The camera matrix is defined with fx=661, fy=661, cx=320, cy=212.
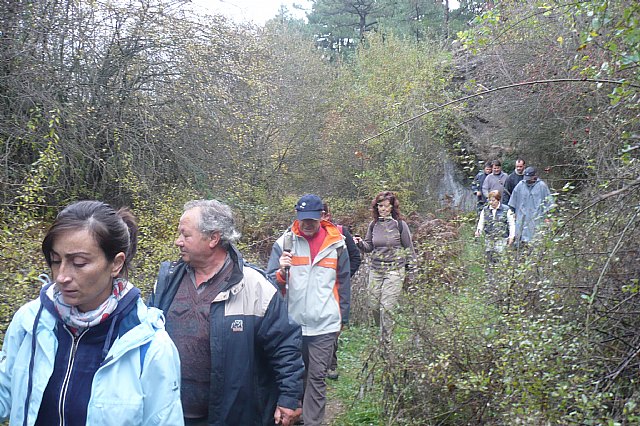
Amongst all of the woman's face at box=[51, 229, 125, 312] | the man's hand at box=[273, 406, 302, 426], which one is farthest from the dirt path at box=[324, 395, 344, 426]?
the woman's face at box=[51, 229, 125, 312]

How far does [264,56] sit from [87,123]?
4269 millimetres

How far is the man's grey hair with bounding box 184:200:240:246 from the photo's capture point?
3874 mm

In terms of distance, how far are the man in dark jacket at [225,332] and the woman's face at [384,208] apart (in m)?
3.90

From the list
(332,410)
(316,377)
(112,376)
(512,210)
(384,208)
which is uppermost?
(384,208)

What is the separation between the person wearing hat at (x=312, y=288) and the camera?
5.60m

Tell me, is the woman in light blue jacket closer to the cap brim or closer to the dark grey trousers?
the cap brim

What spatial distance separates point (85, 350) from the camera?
97.1 inches

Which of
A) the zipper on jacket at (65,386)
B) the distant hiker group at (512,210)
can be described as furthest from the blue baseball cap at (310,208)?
the zipper on jacket at (65,386)

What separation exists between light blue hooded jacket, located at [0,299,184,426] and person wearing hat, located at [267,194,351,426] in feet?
10.1

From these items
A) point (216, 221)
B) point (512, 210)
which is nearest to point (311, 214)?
point (216, 221)

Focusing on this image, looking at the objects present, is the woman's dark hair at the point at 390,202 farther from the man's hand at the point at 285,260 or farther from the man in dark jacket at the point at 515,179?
the man in dark jacket at the point at 515,179

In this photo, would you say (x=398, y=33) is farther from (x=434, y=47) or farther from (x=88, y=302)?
(x=88, y=302)

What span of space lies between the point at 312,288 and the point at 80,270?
3287mm

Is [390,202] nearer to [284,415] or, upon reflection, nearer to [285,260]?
[285,260]
